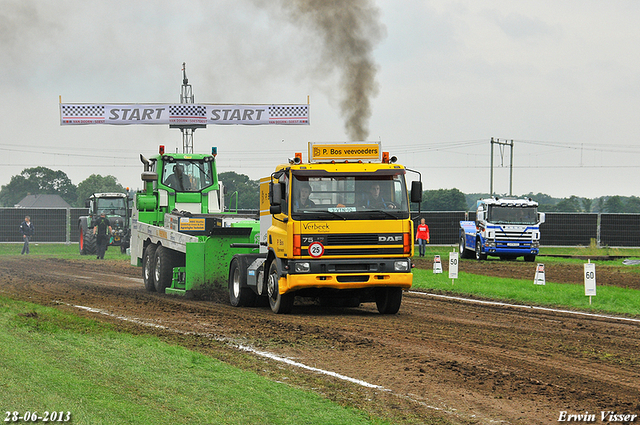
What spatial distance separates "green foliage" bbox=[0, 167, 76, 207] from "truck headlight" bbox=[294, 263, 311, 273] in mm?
114200

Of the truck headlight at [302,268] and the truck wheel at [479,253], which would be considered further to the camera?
the truck wheel at [479,253]

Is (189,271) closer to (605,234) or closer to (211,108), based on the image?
(211,108)

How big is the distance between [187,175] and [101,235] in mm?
16494

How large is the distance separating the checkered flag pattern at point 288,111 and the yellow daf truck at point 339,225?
32.1m

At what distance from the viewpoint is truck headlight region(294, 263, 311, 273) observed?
13445 mm

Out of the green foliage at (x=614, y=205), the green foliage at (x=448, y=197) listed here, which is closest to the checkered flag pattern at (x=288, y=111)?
the green foliage at (x=448, y=197)

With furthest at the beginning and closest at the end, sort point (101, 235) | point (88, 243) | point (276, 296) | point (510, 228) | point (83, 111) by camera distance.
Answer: point (83, 111), point (88, 243), point (101, 235), point (510, 228), point (276, 296)

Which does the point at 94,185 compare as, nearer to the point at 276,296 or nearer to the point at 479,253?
the point at 479,253

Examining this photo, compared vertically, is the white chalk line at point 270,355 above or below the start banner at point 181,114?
below

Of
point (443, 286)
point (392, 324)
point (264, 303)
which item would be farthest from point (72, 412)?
point (443, 286)

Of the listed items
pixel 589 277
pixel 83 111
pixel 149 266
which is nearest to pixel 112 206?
pixel 83 111

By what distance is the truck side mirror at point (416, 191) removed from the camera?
545 inches

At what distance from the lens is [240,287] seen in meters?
15.7

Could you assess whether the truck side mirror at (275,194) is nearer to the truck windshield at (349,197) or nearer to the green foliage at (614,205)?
the truck windshield at (349,197)
